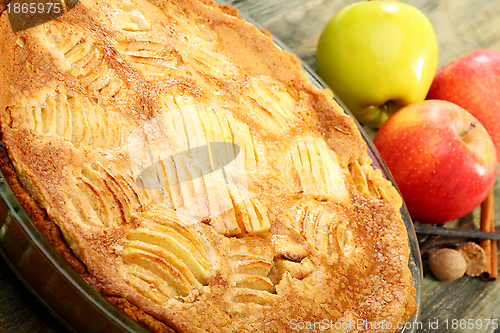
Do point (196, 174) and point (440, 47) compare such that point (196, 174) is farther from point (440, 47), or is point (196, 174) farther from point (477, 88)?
point (440, 47)

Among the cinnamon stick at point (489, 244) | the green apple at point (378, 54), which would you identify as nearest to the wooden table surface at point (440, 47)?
the cinnamon stick at point (489, 244)

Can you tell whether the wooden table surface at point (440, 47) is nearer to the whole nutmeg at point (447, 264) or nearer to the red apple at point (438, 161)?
the whole nutmeg at point (447, 264)

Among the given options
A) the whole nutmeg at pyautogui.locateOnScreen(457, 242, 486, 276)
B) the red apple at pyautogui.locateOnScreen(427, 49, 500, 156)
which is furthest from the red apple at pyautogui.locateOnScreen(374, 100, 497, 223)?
the red apple at pyautogui.locateOnScreen(427, 49, 500, 156)

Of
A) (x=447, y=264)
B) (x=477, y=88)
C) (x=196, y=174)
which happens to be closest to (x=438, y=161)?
(x=447, y=264)

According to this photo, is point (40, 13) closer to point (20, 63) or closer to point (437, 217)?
point (20, 63)

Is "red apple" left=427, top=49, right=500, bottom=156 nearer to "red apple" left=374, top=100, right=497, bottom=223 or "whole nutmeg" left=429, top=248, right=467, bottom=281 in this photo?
"red apple" left=374, top=100, right=497, bottom=223
